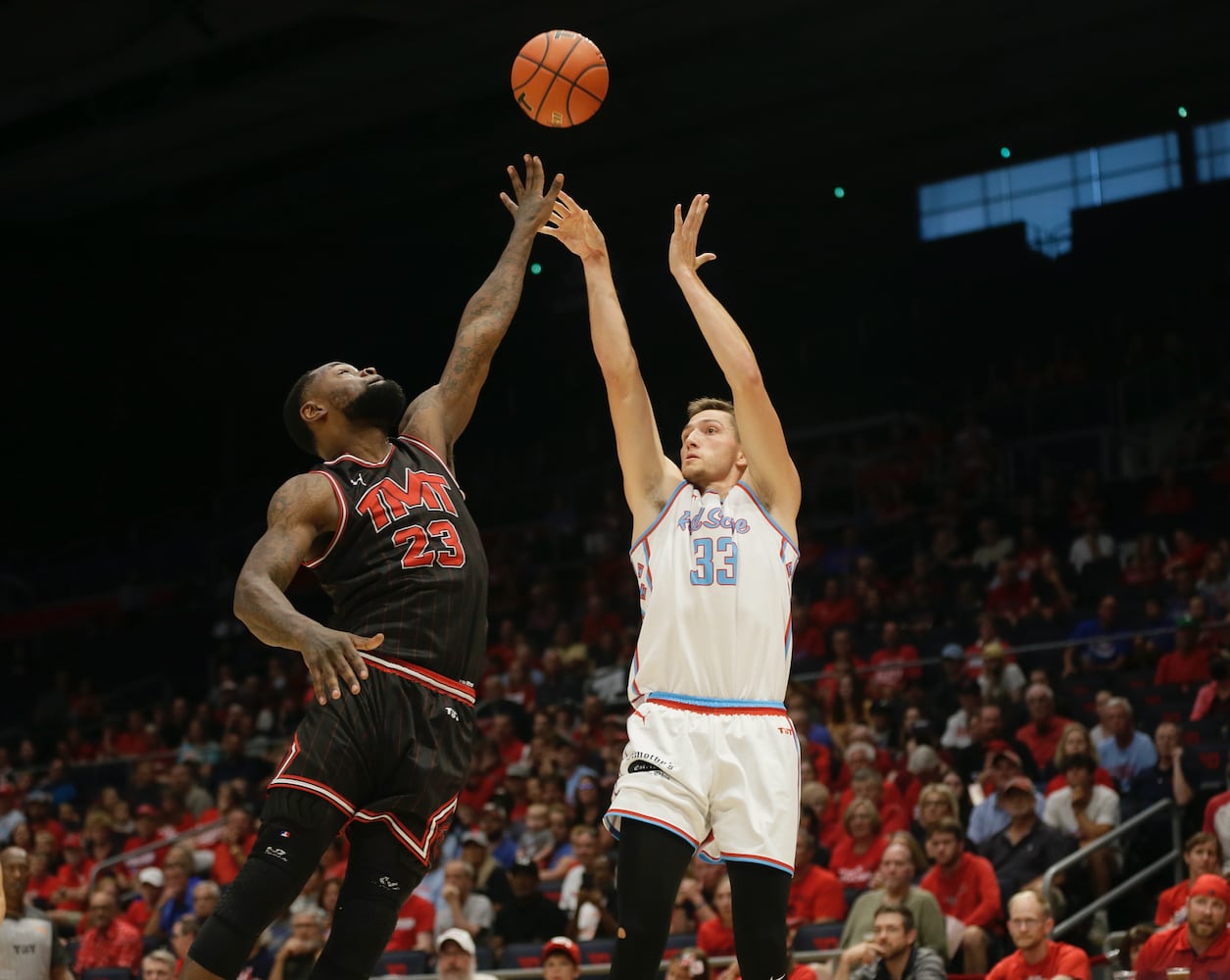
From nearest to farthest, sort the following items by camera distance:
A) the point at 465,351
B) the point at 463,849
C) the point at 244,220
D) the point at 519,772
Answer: the point at 465,351, the point at 463,849, the point at 519,772, the point at 244,220

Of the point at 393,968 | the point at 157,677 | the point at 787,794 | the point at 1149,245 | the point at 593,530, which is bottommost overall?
the point at 393,968

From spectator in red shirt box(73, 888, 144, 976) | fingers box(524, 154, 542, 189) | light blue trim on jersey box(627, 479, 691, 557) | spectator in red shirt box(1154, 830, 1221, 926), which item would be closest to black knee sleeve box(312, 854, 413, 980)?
light blue trim on jersey box(627, 479, 691, 557)

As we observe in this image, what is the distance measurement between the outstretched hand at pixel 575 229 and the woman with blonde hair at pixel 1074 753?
5779 mm

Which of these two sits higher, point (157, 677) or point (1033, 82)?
point (1033, 82)

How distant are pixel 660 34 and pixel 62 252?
443 inches

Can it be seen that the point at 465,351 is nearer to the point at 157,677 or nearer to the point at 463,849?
the point at 463,849

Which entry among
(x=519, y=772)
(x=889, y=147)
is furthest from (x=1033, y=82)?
(x=519, y=772)

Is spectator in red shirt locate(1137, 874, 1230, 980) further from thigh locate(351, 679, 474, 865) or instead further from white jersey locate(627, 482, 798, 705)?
thigh locate(351, 679, 474, 865)

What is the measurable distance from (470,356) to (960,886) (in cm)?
544

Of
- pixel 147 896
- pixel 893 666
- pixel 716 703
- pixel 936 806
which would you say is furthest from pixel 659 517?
pixel 147 896

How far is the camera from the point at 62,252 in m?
25.0

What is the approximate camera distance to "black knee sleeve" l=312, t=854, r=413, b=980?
4840 millimetres

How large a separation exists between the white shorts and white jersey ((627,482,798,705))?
0.08m

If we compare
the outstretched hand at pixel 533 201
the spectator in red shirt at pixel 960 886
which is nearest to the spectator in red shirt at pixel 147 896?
the spectator in red shirt at pixel 960 886
